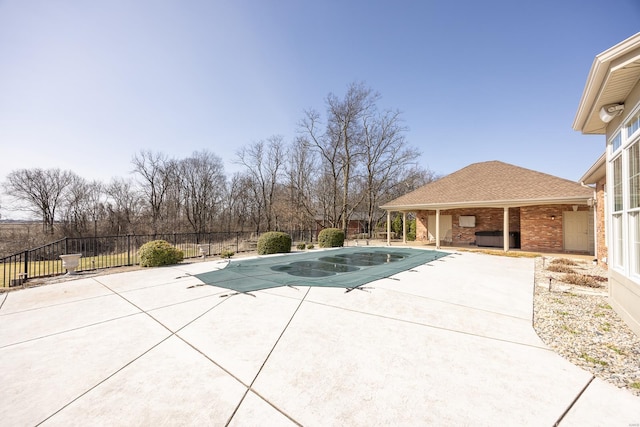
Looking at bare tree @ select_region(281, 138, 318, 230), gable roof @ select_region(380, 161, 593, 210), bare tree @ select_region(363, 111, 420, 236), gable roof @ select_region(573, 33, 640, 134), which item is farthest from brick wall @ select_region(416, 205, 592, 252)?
bare tree @ select_region(281, 138, 318, 230)

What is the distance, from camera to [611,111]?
3.80 meters

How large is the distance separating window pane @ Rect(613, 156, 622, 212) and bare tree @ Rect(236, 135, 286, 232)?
25.0m

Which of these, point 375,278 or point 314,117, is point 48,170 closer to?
point 314,117

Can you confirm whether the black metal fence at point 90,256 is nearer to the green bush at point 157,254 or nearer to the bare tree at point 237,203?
the green bush at point 157,254

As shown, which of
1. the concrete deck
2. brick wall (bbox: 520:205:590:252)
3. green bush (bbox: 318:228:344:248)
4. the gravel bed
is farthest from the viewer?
green bush (bbox: 318:228:344:248)

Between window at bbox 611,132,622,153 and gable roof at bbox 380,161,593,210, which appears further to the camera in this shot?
gable roof at bbox 380,161,593,210

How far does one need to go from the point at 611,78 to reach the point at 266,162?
26406 mm

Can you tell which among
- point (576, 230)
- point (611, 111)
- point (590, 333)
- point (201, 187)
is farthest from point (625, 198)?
point (201, 187)

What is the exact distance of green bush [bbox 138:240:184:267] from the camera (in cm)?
846

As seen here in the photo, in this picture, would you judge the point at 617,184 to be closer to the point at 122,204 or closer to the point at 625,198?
the point at 625,198

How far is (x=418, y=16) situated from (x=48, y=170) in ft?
114

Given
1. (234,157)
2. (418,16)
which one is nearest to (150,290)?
(418,16)

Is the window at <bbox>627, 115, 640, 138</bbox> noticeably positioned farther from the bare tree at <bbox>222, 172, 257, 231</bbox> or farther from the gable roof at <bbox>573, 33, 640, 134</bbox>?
the bare tree at <bbox>222, 172, 257, 231</bbox>

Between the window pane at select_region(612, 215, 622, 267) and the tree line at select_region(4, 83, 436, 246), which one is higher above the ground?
the tree line at select_region(4, 83, 436, 246)
